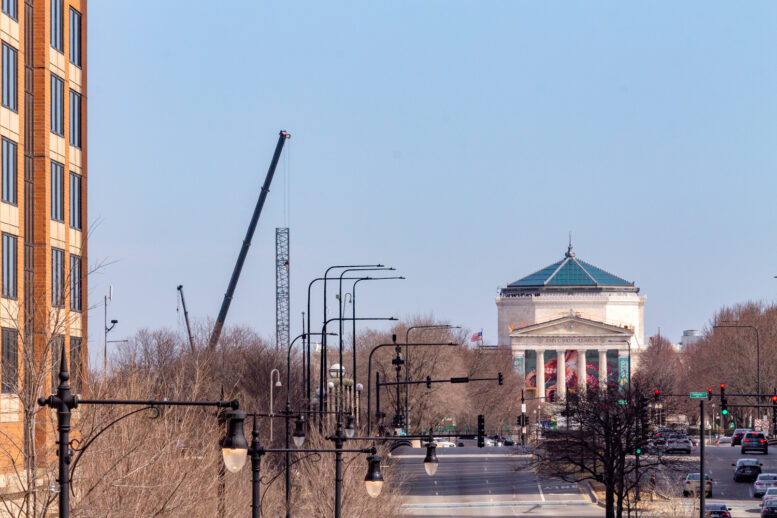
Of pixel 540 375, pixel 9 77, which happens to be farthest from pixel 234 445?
pixel 540 375

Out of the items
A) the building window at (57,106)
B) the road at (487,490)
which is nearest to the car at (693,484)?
Result: the road at (487,490)

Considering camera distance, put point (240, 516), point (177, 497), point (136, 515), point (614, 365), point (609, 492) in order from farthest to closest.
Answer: point (614, 365) → point (609, 492) → point (240, 516) → point (177, 497) → point (136, 515)

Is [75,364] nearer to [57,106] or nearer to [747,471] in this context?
[57,106]

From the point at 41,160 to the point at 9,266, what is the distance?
15.0ft

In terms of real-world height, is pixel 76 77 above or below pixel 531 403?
above

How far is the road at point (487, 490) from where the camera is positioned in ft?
224

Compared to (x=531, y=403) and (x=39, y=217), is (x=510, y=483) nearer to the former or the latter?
(x=39, y=217)

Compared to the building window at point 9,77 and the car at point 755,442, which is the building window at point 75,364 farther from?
the car at point 755,442

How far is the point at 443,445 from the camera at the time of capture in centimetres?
11888

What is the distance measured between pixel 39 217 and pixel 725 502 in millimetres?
36509

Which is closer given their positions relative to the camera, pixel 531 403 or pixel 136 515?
pixel 136 515

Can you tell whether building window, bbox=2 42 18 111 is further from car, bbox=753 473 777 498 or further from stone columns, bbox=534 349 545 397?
stone columns, bbox=534 349 545 397

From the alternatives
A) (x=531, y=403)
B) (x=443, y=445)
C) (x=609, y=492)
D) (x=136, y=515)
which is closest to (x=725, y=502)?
(x=609, y=492)

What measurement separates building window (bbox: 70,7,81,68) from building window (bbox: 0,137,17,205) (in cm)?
739
